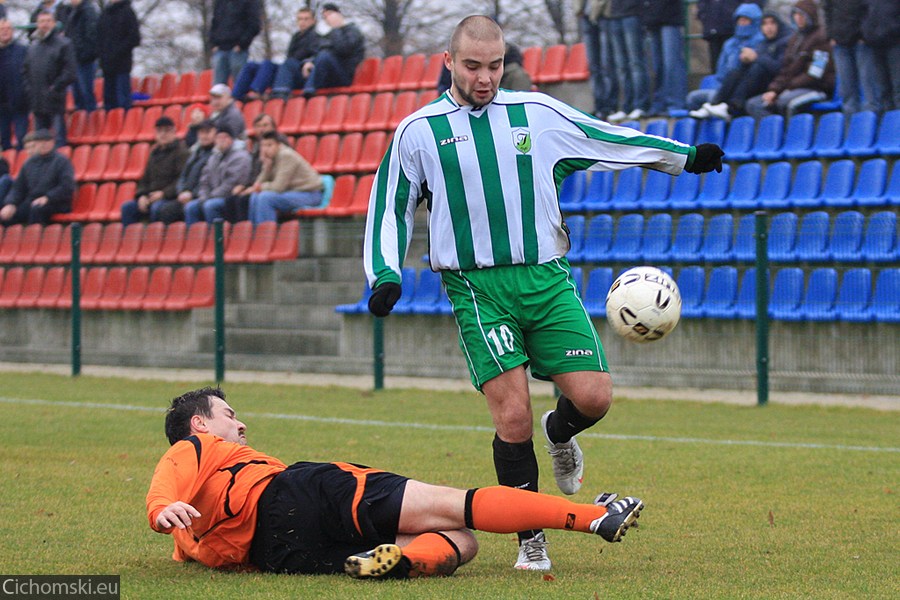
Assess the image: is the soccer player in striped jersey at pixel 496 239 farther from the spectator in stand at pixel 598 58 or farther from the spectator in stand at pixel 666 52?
the spectator in stand at pixel 598 58

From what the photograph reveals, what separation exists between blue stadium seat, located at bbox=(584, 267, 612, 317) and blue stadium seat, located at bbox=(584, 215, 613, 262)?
339 mm

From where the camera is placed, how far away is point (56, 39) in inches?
861

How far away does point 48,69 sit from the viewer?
22031mm

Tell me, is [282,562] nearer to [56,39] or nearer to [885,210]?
[885,210]

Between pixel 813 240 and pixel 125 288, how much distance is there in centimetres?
946

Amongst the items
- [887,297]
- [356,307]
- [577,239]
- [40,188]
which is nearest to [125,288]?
[40,188]

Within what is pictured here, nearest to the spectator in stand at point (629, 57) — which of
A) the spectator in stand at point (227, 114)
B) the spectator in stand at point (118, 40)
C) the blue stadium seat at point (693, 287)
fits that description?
the blue stadium seat at point (693, 287)

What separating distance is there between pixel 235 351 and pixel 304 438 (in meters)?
6.80

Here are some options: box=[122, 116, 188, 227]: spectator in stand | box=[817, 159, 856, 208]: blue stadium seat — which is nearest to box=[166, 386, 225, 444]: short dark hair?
box=[817, 159, 856, 208]: blue stadium seat

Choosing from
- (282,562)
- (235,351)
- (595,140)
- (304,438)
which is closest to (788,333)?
(304,438)

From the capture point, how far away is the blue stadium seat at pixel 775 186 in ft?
50.4

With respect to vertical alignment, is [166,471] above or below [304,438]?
above

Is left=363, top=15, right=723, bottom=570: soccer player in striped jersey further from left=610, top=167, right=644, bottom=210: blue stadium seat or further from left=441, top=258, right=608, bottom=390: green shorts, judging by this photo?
left=610, top=167, right=644, bottom=210: blue stadium seat

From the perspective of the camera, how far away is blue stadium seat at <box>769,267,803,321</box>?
14.2 meters
